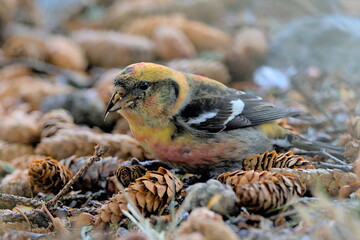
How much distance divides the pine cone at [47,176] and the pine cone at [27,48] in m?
2.34

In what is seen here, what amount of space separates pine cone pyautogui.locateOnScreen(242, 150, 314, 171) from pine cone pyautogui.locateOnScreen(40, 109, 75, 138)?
1.13 m

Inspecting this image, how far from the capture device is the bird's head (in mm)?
2037

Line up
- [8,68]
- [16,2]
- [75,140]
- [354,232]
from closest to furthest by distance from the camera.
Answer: [354,232]
[75,140]
[8,68]
[16,2]

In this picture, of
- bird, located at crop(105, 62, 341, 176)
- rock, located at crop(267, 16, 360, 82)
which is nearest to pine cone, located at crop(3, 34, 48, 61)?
rock, located at crop(267, 16, 360, 82)

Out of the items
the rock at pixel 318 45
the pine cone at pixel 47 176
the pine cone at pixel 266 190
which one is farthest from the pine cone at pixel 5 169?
the rock at pixel 318 45

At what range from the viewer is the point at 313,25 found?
431 centimetres

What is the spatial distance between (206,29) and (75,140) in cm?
249

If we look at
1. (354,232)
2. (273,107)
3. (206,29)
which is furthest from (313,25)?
(354,232)

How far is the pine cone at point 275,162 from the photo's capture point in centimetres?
176

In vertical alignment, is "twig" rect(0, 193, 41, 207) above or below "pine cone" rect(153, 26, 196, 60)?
below

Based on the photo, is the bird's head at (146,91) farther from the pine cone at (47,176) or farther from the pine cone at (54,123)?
the pine cone at (54,123)

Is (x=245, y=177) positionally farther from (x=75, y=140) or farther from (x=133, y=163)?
(x=75, y=140)

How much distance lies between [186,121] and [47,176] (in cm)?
63

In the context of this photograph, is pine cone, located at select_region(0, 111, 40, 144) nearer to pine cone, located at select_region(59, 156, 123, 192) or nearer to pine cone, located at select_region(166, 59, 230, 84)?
pine cone, located at select_region(59, 156, 123, 192)
